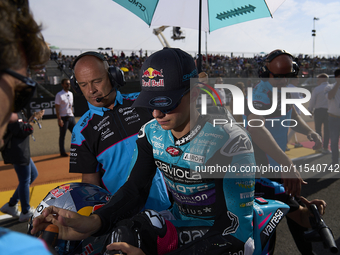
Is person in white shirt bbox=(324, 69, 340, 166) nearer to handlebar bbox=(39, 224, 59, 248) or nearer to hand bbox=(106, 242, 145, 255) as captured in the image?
hand bbox=(106, 242, 145, 255)


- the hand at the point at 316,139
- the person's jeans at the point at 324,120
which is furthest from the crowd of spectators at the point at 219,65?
the hand at the point at 316,139

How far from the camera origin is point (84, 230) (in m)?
1.30

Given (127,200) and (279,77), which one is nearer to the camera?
(127,200)

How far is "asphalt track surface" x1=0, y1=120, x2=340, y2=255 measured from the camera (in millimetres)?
3429

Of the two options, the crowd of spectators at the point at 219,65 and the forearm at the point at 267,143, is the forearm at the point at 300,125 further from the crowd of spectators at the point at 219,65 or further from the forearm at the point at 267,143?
the crowd of spectators at the point at 219,65

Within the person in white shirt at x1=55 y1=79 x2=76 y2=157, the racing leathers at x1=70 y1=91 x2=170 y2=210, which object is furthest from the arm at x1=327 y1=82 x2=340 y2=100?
the person in white shirt at x1=55 y1=79 x2=76 y2=157

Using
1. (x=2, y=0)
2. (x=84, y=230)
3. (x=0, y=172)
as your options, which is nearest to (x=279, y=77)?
(x=84, y=230)

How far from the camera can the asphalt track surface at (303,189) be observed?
3429 mm

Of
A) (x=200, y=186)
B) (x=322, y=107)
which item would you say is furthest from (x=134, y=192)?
(x=322, y=107)

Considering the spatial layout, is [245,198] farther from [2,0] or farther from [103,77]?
[103,77]

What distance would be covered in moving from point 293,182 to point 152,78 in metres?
1.41

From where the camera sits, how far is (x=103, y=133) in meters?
2.21

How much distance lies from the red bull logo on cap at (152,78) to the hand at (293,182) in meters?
1.31

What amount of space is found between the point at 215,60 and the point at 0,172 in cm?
3319
